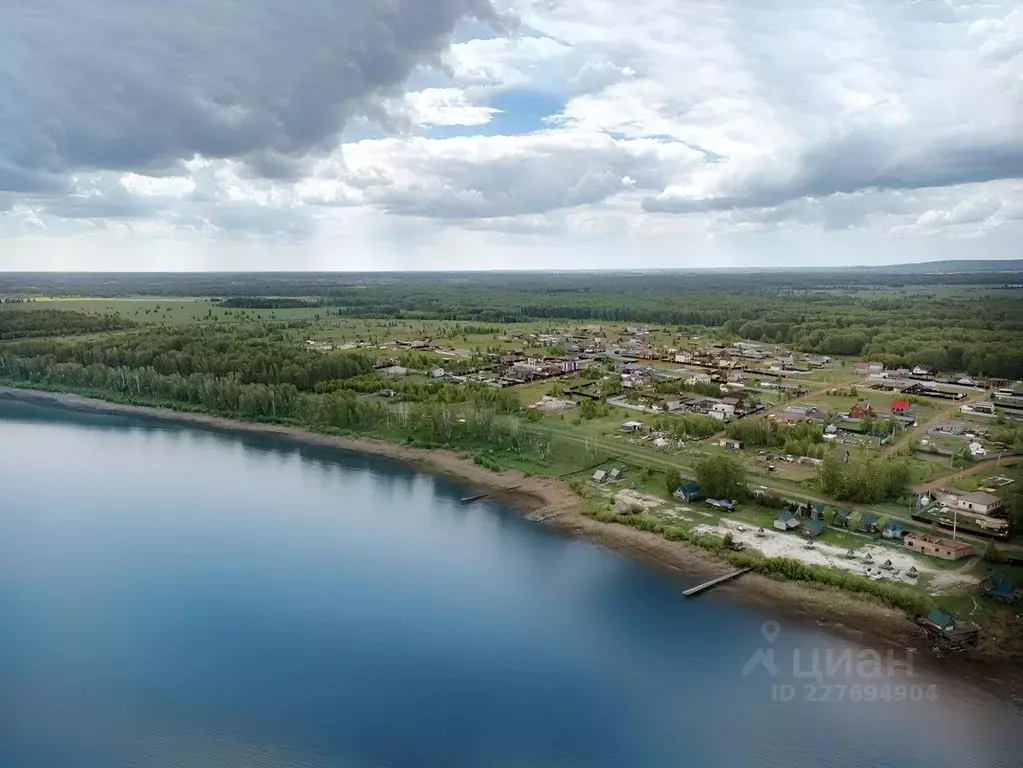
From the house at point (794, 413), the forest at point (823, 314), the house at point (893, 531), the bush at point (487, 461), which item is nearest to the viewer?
the house at point (893, 531)

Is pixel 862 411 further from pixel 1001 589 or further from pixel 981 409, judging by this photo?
pixel 1001 589

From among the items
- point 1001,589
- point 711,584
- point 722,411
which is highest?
point 722,411

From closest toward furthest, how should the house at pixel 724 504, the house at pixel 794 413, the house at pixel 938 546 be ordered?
the house at pixel 938 546
the house at pixel 724 504
the house at pixel 794 413

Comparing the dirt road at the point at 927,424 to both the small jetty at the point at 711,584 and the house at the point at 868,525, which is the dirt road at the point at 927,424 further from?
the small jetty at the point at 711,584

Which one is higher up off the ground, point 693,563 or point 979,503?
point 979,503

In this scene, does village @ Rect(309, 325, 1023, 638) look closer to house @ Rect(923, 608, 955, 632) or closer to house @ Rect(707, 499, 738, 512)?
house @ Rect(707, 499, 738, 512)

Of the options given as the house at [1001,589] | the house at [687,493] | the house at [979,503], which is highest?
the house at [979,503]

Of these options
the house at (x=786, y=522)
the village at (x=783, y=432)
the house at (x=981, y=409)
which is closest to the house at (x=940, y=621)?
the village at (x=783, y=432)

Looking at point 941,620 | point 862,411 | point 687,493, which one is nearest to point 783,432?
point 862,411
